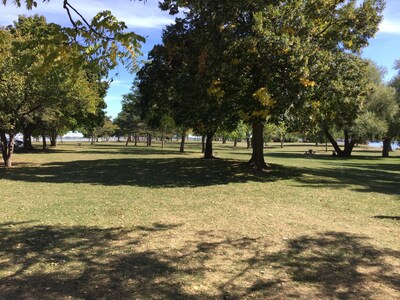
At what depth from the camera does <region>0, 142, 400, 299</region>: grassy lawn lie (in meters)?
4.52

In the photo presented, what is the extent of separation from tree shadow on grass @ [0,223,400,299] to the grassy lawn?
0.05ft

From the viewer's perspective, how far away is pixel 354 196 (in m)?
12.0

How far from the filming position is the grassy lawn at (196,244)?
4.52 meters

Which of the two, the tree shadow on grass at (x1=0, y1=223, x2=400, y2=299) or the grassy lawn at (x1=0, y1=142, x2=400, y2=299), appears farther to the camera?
the grassy lawn at (x1=0, y1=142, x2=400, y2=299)

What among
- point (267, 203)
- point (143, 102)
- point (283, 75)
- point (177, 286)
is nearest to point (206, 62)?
point (283, 75)

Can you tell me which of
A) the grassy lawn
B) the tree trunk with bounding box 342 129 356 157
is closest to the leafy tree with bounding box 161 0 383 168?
the grassy lawn

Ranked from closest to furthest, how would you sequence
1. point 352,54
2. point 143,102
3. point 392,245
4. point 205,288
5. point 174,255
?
point 205,288
point 174,255
point 392,245
point 352,54
point 143,102

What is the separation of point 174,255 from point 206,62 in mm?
10695

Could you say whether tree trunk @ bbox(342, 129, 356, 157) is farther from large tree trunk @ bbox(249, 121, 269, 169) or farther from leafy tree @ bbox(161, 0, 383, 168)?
leafy tree @ bbox(161, 0, 383, 168)

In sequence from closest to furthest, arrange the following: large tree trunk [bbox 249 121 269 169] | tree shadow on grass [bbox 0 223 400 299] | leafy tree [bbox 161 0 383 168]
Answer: tree shadow on grass [bbox 0 223 400 299]
leafy tree [bbox 161 0 383 168]
large tree trunk [bbox 249 121 269 169]

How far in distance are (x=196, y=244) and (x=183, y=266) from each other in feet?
3.57

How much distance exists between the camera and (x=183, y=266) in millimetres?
5223

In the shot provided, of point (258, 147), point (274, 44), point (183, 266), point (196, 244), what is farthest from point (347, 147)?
point (183, 266)

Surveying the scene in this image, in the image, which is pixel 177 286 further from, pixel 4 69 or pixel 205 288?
pixel 4 69
